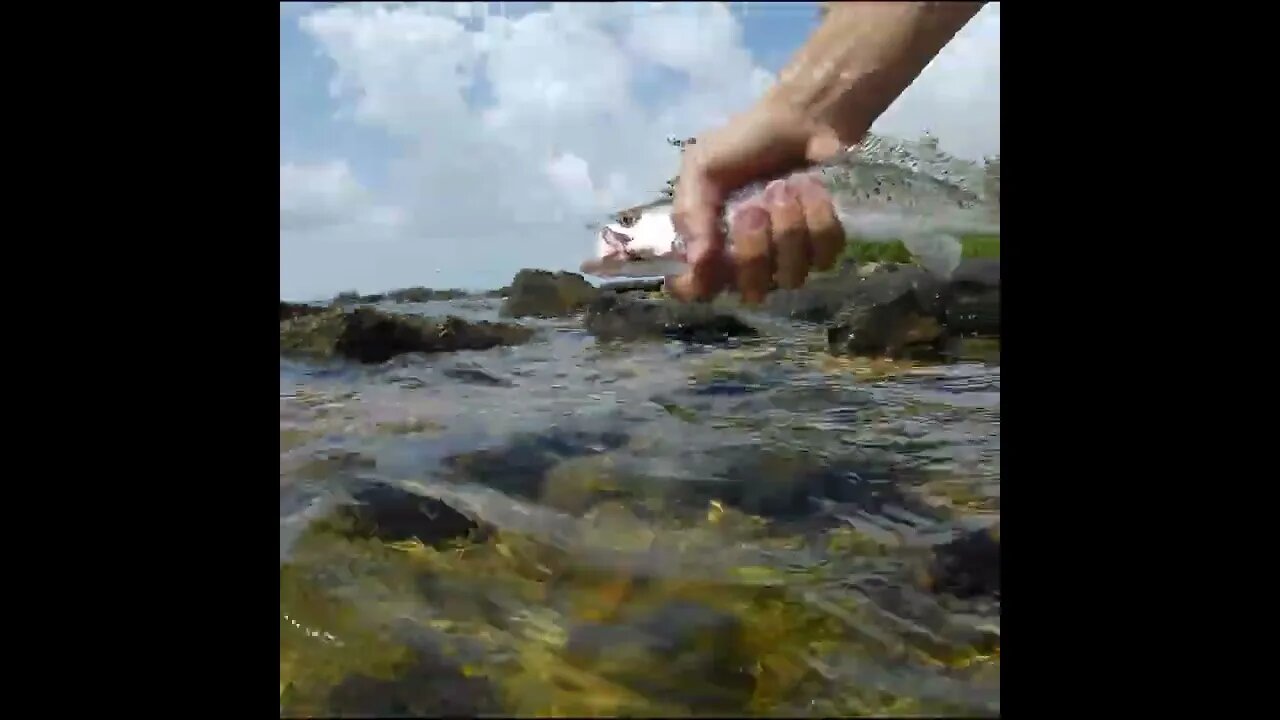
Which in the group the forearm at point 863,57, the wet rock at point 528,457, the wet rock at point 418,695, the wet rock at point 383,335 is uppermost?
the forearm at point 863,57

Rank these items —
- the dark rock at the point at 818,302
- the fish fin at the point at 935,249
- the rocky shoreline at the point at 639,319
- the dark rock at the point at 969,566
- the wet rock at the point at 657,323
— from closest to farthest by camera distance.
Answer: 1. the dark rock at the point at 969,566
2. the fish fin at the point at 935,249
3. the dark rock at the point at 818,302
4. the rocky shoreline at the point at 639,319
5. the wet rock at the point at 657,323

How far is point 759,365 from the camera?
4055mm

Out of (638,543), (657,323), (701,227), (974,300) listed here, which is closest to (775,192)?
(701,227)

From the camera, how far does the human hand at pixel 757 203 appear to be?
152 cm

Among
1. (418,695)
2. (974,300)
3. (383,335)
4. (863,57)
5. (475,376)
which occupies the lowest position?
(418,695)

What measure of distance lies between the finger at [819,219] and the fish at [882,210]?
0.02 metres

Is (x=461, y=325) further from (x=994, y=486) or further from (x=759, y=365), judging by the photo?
(x=994, y=486)

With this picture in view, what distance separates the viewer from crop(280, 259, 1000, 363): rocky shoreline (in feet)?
11.6

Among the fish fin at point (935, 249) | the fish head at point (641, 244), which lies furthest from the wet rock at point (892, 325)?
the fish head at point (641, 244)

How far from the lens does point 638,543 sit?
6.97 ft

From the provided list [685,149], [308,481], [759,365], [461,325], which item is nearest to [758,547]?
[685,149]

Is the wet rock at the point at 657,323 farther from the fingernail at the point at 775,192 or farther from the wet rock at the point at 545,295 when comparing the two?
the fingernail at the point at 775,192

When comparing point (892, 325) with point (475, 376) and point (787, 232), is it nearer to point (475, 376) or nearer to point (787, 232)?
point (475, 376)

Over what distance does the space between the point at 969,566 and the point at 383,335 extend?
9.38ft
